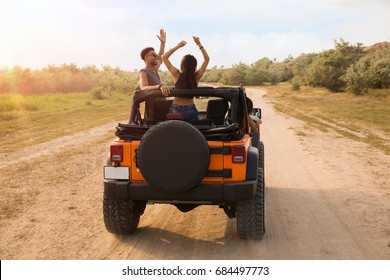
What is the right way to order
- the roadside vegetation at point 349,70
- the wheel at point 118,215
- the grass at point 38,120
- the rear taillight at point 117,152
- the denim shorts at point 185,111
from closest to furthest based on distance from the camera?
the rear taillight at point 117,152
the wheel at point 118,215
the denim shorts at point 185,111
the grass at point 38,120
the roadside vegetation at point 349,70

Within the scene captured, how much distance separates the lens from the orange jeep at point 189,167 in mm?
4680

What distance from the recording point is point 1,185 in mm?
8562

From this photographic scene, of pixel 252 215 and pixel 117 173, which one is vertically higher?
pixel 117 173

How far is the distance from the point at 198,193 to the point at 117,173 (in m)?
0.91

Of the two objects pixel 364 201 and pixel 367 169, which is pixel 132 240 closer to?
pixel 364 201

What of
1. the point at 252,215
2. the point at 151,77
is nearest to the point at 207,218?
the point at 252,215

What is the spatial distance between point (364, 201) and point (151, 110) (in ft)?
11.8

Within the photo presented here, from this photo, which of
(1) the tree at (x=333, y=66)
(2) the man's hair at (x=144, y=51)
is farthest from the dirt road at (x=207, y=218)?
(1) the tree at (x=333, y=66)

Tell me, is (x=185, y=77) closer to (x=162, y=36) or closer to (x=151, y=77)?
(x=151, y=77)

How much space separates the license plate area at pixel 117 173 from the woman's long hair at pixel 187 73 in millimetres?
1159

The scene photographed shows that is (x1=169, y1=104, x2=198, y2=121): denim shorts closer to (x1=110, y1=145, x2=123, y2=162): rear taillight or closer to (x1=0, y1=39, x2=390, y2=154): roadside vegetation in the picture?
(x1=110, y1=145, x2=123, y2=162): rear taillight

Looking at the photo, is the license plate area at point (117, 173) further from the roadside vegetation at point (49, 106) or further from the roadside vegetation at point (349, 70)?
the roadside vegetation at point (349, 70)

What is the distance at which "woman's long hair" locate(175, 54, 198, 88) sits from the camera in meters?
5.36

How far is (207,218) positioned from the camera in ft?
21.1
